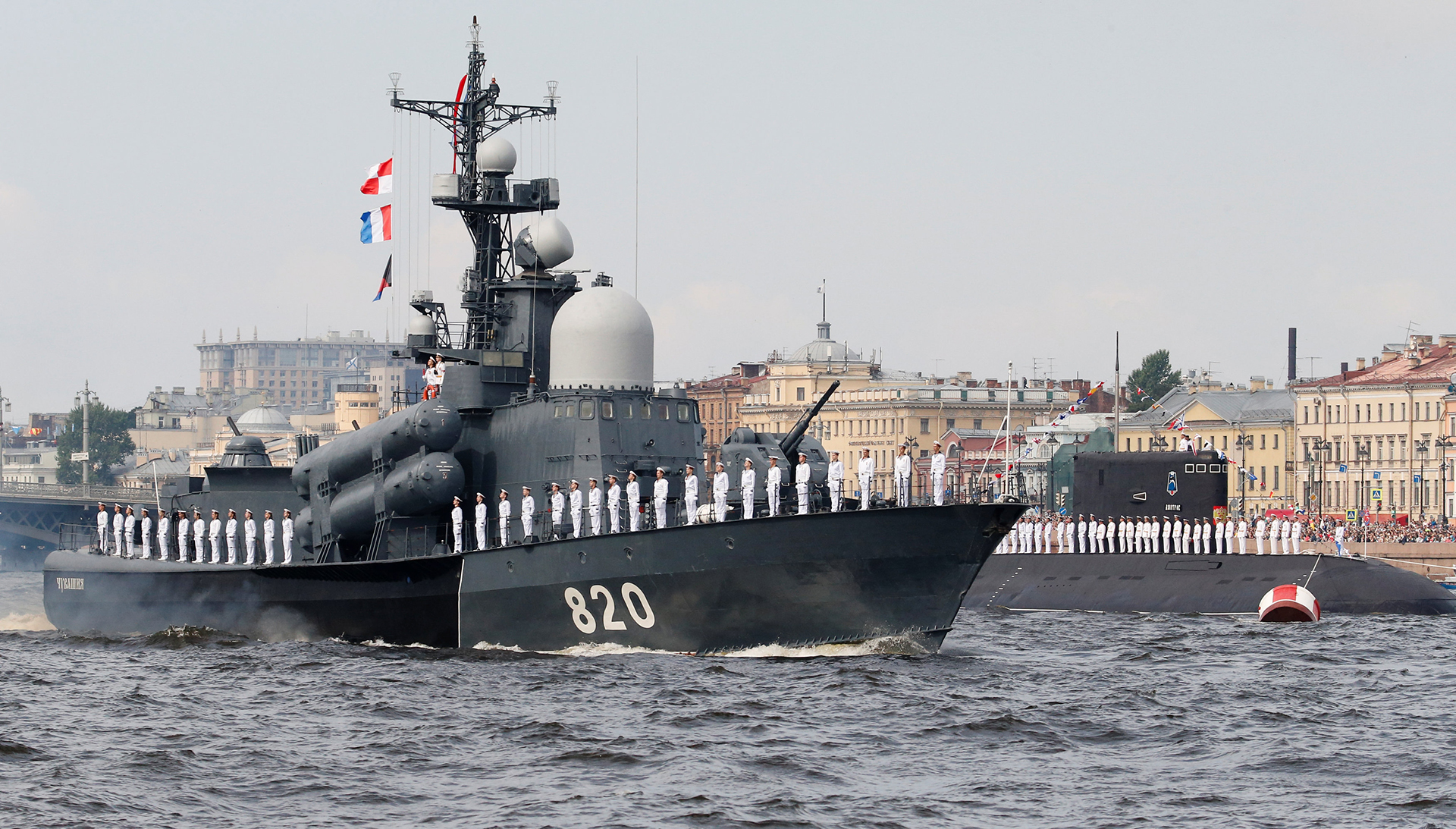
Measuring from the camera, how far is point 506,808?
19.9 m

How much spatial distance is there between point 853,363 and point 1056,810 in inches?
4948

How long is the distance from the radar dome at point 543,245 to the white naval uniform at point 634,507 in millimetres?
6574

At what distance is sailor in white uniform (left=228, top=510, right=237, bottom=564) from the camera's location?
40.0m

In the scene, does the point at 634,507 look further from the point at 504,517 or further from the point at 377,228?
the point at 377,228

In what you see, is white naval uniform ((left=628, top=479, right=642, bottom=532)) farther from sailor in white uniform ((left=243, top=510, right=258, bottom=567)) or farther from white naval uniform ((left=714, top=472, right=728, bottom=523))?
sailor in white uniform ((left=243, top=510, right=258, bottom=567))

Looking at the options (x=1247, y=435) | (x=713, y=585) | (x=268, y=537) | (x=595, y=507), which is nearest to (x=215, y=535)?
(x=268, y=537)

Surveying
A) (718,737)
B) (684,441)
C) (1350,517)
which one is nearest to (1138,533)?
(684,441)

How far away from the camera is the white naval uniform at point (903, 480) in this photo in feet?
101

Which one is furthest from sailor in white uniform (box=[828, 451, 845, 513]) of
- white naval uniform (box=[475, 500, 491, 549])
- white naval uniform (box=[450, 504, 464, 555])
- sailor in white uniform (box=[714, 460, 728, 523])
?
white naval uniform (box=[450, 504, 464, 555])

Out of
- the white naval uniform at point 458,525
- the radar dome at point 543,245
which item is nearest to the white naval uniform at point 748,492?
the white naval uniform at point 458,525

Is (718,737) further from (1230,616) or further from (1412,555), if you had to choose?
(1412,555)

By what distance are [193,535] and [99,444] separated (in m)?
134

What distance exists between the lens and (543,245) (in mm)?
36625

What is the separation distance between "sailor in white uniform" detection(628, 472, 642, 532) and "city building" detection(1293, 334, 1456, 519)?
67115 mm
